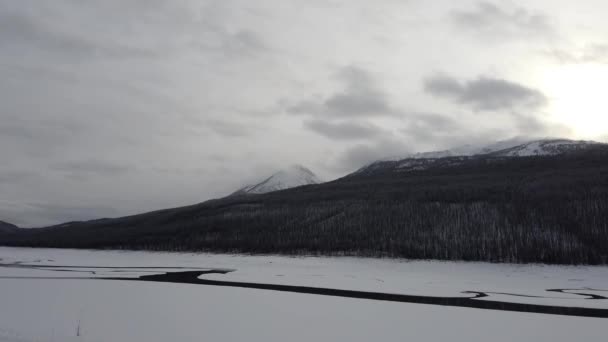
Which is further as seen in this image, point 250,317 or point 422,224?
point 422,224

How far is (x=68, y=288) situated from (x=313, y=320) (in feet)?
A: 71.4

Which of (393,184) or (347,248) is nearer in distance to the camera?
(347,248)

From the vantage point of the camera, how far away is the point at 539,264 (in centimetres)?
7256

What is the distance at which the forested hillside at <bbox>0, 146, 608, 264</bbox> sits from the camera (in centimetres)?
8525

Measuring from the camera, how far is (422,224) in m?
108

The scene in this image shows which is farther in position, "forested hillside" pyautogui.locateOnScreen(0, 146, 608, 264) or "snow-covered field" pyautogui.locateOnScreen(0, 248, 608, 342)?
"forested hillside" pyautogui.locateOnScreen(0, 146, 608, 264)

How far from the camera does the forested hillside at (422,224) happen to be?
280 ft

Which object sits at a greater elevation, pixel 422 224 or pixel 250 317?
pixel 422 224

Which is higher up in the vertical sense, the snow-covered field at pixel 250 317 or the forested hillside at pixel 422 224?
the forested hillside at pixel 422 224

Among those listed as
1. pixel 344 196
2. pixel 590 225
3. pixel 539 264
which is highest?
pixel 344 196

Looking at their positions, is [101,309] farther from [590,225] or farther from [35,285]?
[590,225]

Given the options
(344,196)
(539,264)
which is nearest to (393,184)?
(344,196)

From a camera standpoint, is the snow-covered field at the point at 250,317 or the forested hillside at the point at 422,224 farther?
the forested hillside at the point at 422,224

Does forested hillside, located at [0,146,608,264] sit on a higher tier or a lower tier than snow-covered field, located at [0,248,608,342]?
higher
